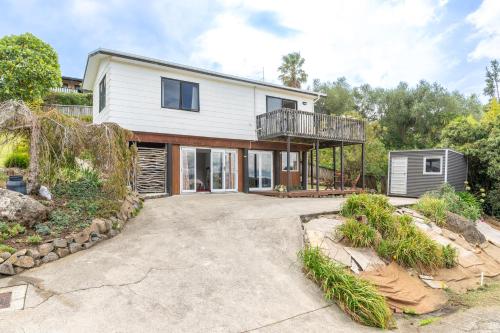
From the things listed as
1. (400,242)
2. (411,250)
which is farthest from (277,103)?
(411,250)

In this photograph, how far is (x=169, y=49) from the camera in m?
18.2

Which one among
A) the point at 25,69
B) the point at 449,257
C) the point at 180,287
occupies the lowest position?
the point at 449,257

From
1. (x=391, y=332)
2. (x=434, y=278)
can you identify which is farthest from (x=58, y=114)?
(x=434, y=278)

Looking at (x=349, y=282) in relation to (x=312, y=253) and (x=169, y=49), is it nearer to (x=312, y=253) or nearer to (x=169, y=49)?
(x=312, y=253)

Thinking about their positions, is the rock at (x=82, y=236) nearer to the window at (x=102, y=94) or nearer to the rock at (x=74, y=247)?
the rock at (x=74, y=247)

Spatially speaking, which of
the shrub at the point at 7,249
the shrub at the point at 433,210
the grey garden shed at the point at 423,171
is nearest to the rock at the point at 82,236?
the shrub at the point at 7,249

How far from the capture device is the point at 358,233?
658 centimetres

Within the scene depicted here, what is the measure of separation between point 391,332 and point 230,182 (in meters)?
10.2

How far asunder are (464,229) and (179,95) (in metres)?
11.2

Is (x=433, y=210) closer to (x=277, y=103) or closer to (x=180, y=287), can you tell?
(x=180, y=287)

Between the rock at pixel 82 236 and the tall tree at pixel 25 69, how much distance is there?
12.8m

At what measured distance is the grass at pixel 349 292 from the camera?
4379 millimetres

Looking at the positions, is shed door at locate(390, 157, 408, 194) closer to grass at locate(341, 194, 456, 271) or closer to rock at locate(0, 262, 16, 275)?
grass at locate(341, 194, 456, 271)

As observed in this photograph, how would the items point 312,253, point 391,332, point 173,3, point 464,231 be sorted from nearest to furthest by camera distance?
point 391,332 → point 312,253 → point 464,231 → point 173,3
